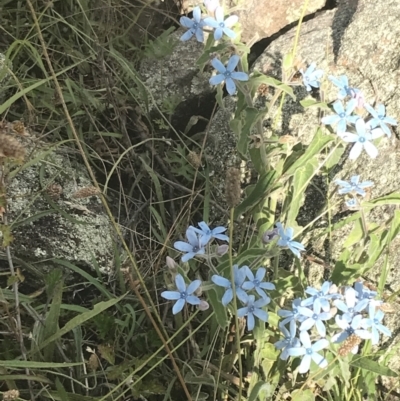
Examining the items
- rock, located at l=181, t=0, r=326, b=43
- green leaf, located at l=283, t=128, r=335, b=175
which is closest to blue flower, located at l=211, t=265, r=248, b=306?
green leaf, located at l=283, t=128, r=335, b=175

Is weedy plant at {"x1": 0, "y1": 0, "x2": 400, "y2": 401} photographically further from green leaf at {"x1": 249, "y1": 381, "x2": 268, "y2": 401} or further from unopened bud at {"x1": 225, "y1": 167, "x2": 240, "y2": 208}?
unopened bud at {"x1": 225, "y1": 167, "x2": 240, "y2": 208}

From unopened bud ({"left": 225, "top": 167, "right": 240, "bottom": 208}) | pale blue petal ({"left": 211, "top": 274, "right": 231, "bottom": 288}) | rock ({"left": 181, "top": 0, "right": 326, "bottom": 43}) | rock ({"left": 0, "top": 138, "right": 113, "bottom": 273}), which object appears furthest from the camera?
rock ({"left": 181, "top": 0, "right": 326, "bottom": 43})

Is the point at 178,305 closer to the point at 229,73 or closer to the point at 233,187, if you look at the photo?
the point at 233,187

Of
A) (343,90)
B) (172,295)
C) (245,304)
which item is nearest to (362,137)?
(343,90)

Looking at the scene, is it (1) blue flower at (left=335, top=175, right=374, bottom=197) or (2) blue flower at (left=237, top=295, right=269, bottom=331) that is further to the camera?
(1) blue flower at (left=335, top=175, right=374, bottom=197)

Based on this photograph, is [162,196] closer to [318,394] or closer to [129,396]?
[129,396]

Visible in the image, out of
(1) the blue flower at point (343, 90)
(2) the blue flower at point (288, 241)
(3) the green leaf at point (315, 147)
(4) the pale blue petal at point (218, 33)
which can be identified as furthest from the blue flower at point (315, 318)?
(4) the pale blue petal at point (218, 33)

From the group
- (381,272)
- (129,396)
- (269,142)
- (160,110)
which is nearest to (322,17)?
(160,110)

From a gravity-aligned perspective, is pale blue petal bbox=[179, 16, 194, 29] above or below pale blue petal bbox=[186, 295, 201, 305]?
above
